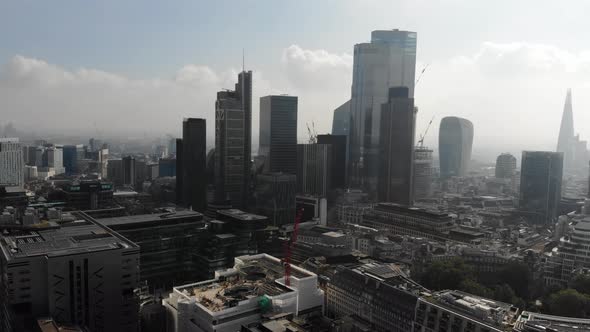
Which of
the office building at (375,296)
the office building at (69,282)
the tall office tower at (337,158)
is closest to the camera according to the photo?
the office building at (69,282)

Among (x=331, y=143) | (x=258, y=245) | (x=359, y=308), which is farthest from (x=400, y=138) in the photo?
(x=359, y=308)

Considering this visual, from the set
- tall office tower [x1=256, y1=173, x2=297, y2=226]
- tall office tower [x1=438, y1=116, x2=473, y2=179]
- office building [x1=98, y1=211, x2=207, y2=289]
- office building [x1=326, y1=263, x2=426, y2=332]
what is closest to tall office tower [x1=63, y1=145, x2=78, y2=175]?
tall office tower [x1=256, y1=173, x2=297, y2=226]

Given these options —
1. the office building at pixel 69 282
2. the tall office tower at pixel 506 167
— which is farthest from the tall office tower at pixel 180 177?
the tall office tower at pixel 506 167

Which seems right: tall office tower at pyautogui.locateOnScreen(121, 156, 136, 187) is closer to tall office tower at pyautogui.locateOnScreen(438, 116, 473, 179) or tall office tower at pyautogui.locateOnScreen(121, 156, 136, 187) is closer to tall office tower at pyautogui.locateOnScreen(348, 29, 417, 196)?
tall office tower at pyautogui.locateOnScreen(348, 29, 417, 196)

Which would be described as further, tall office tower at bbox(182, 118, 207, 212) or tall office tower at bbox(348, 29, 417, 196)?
tall office tower at bbox(348, 29, 417, 196)

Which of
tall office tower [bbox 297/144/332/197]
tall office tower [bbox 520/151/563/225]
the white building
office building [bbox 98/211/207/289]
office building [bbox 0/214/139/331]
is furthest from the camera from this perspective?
tall office tower [bbox 297/144/332/197]

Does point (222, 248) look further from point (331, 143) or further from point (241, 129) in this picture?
point (331, 143)

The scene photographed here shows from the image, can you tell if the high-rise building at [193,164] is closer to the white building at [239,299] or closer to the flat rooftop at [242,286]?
the flat rooftop at [242,286]
